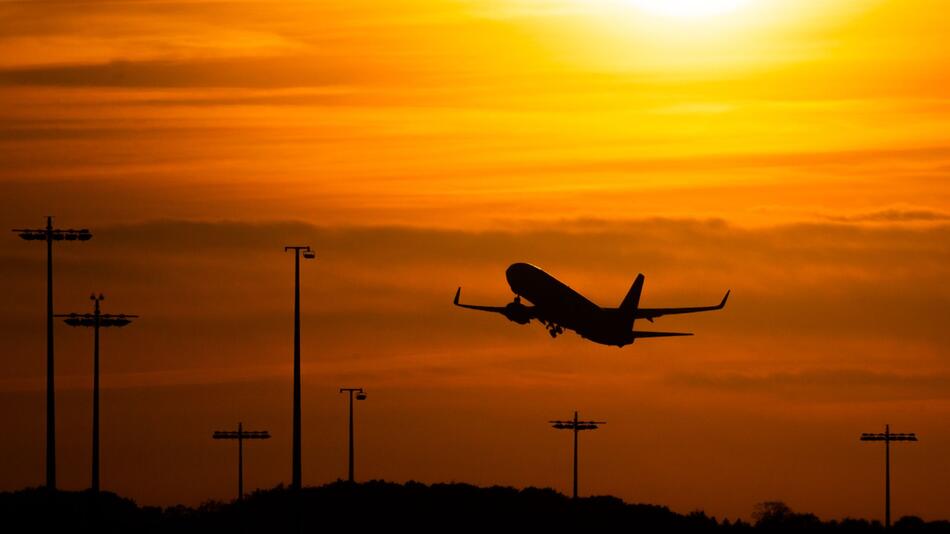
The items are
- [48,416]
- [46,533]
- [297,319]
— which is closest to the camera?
[48,416]

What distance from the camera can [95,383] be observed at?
178750 mm

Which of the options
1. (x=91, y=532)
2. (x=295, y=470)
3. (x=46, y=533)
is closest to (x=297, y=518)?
(x=295, y=470)

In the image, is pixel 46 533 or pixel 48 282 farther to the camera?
pixel 46 533

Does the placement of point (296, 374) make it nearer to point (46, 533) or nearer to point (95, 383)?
point (95, 383)

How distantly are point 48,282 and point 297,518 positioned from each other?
2502 cm

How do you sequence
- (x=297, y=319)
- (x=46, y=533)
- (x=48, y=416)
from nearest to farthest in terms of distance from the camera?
1. (x=48, y=416)
2. (x=297, y=319)
3. (x=46, y=533)

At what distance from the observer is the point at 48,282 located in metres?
164

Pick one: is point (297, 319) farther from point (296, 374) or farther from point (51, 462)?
point (51, 462)

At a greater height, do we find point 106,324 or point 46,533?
point 106,324

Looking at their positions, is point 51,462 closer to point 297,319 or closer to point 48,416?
point 48,416

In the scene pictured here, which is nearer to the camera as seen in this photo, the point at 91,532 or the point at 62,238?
the point at 62,238

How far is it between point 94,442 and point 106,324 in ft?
29.0

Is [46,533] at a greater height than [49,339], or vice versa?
[49,339]

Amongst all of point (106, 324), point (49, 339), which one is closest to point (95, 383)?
point (106, 324)
